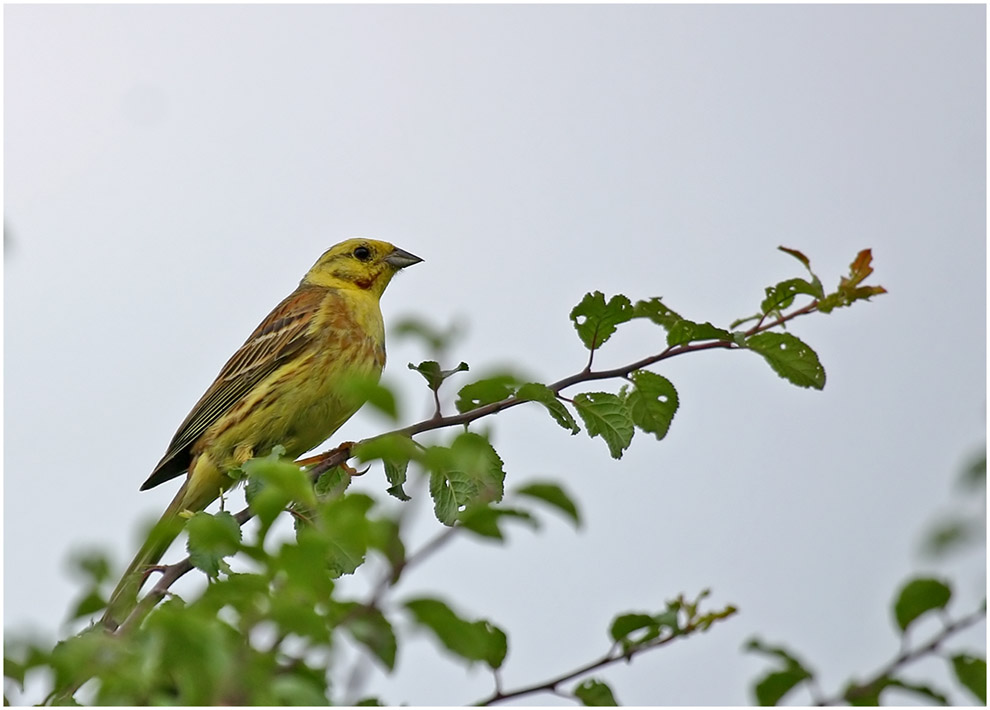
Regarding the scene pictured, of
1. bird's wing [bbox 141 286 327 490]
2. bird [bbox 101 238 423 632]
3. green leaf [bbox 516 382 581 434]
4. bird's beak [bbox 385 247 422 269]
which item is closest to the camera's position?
green leaf [bbox 516 382 581 434]

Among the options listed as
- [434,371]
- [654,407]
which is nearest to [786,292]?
[654,407]

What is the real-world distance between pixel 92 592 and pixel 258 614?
2.22ft

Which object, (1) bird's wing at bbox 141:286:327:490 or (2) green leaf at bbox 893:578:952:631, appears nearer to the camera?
(2) green leaf at bbox 893:578:952:631

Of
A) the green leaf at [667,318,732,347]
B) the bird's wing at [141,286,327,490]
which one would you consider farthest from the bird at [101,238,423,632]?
the green leaf at [667,318,732,347]

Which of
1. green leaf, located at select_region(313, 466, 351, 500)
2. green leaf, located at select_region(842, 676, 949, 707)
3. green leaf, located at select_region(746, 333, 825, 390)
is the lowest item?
green leaf, located at select_region(842, 676, 949, 707)

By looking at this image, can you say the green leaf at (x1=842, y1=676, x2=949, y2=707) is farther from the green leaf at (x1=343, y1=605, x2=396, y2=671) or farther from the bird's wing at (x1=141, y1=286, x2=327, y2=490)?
the bird's wing at (x1=141, y1=286, x2=327, y2=490)

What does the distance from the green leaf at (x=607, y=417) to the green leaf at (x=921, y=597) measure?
118 centimetres

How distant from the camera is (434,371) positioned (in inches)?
115

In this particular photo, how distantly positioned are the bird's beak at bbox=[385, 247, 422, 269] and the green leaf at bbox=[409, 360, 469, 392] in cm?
353

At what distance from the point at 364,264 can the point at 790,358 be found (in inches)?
149

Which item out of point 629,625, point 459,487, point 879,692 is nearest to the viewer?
point 879,692

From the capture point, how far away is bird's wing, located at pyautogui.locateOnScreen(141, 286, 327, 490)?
5688mm

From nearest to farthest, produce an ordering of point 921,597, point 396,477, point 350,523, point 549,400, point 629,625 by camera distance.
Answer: point 350,523 < point 921,597 < point 629,625 < point 549,400 < point 396,477

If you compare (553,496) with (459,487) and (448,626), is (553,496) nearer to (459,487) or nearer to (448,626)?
(448,626)
